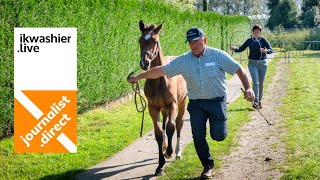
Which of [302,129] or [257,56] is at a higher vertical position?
[257,56]

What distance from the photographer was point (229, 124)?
11273mm

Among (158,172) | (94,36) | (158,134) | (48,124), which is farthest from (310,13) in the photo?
(158,172)

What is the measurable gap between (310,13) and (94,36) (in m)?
50.6

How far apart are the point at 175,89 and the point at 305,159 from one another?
239cm

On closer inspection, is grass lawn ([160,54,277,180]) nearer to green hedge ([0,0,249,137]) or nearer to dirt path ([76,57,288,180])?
dirt path ([76,57,288,180])

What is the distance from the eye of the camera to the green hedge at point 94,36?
9336 millimetres

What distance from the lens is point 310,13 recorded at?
58.7 m

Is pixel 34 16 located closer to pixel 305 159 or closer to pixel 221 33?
pixel 305 159

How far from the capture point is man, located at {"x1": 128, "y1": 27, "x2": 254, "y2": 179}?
6543 mm

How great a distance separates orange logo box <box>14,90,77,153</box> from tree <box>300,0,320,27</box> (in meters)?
49.9

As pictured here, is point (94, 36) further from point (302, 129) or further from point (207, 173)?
point (207, 173)

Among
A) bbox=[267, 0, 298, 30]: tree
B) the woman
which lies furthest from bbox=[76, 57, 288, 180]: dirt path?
bbox=[267, 0, 298, 30]: tree

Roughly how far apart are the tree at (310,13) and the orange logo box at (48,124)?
49853mm

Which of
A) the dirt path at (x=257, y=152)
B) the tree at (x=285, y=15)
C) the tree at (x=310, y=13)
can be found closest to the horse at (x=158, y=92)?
the dirt path at (x=257, y=152)
